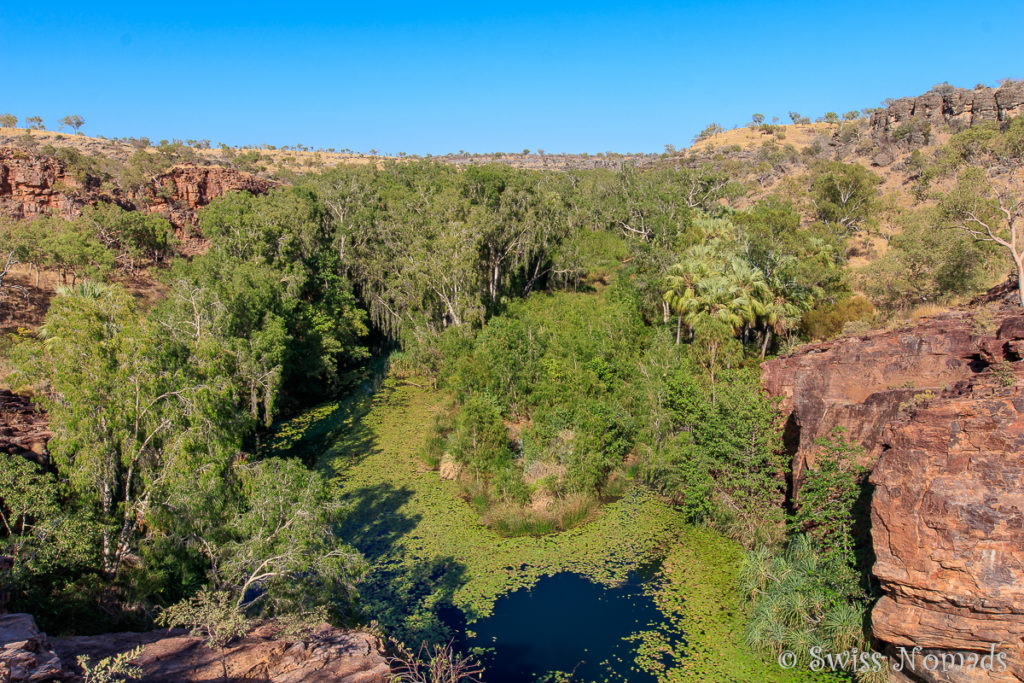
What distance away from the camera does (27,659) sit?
7.28m

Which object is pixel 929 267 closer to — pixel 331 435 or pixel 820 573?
pixel 820 573

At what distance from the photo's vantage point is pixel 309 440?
27281 millimetres

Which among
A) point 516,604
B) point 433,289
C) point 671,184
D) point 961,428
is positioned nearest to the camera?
point 961,428

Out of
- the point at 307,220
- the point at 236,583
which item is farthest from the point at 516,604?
the point at 307,220

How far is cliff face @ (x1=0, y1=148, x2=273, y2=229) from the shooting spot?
37.8 metres

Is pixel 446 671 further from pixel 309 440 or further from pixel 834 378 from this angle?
pixel 309 440

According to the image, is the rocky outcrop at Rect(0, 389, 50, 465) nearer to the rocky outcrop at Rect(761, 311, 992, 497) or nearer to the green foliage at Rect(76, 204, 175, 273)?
the rocky outcrop at Rect(761, 311, 992, 497)

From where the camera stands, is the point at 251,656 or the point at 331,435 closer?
the point at 251,656

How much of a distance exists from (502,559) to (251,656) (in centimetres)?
886

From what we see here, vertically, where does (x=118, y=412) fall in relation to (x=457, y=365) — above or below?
above

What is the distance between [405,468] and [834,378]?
641 inches

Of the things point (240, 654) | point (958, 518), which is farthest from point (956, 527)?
point (240, 654)

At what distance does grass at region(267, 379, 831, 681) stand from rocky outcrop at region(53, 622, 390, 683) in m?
3.13

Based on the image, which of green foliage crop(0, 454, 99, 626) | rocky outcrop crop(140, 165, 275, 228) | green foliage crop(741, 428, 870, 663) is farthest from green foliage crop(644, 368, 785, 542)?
rocky outcrop crop(140, 165, 275, 228)
